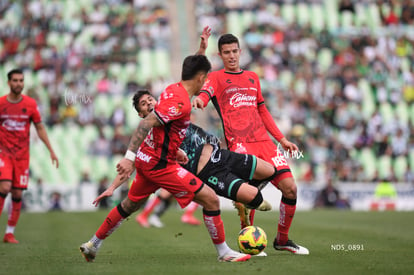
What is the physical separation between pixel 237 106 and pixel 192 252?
216 cm

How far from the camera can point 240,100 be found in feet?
30.8

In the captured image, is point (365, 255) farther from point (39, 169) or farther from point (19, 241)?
point (39, 169)

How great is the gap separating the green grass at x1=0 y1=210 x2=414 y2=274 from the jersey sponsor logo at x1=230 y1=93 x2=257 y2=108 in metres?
2.05

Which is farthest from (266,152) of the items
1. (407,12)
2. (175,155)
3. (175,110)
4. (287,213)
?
(407,12)

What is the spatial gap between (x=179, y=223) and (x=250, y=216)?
7.86 m

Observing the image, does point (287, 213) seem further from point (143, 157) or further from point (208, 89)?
point (143, 157)

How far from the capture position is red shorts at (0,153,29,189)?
38.4 feet

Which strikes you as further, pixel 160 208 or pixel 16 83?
pixel 160 208

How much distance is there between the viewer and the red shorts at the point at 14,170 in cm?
1172

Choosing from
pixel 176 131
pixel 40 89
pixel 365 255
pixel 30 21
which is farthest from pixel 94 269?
pixel 30 21

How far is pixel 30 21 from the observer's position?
3059 centimetres

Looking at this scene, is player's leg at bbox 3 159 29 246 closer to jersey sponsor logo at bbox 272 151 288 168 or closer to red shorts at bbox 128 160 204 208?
red shorts at bbox 128 160 204 208

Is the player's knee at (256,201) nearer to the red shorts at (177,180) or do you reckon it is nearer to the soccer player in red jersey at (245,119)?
the red shorts at (177,180)

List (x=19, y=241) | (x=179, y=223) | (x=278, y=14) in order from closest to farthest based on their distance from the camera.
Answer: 1. (x=19, y=241)
2. (x=179, y=223)
3. (x=278, y=14)
